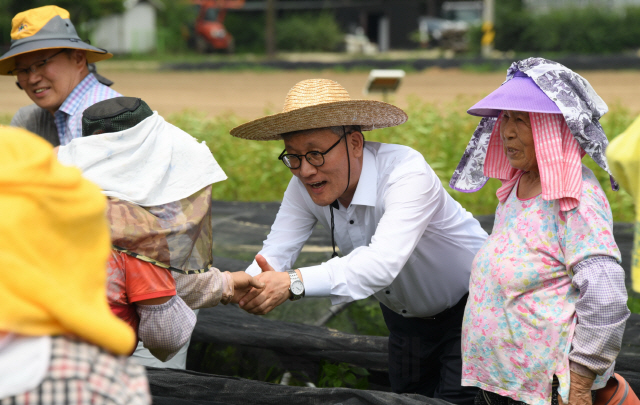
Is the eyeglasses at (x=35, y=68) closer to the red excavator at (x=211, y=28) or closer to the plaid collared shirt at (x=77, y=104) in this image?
the plaid collared shirt at (x=77, y=104)

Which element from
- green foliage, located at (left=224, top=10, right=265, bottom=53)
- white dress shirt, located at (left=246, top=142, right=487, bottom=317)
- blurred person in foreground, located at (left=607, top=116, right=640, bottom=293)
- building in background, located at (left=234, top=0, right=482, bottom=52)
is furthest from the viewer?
building in background, located at (left=234, top=0, right=482, bottom=52)

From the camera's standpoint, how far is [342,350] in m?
2.84

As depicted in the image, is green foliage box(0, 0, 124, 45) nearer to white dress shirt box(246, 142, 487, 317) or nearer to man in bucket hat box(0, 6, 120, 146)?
man in bucket hat box(0, 6, 120, 146)

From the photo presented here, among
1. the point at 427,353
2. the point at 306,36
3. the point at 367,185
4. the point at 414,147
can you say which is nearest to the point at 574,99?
the point at 367,185

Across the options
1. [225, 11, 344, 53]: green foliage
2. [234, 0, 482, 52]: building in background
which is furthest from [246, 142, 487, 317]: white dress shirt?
[234, 0, 482, 52]: building in background

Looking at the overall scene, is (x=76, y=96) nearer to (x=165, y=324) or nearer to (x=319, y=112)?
Result: (x=319, y=112)

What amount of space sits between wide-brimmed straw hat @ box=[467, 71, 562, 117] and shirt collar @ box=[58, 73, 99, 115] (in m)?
1.89

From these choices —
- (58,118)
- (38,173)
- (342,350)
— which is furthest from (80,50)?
(38,173)

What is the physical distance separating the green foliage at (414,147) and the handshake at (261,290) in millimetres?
3074

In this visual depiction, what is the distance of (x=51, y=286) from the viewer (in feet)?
3.19

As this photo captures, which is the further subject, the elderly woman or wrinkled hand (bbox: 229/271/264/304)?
wrinkled hand (bbox: 229/271/264/304)

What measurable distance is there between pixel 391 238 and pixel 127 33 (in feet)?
83.0

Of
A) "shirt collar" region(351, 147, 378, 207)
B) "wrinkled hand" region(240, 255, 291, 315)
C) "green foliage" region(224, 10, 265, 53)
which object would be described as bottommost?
"green foliage" region(224, 10, 265, 53)

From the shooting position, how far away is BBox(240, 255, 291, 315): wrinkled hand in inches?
87.0
